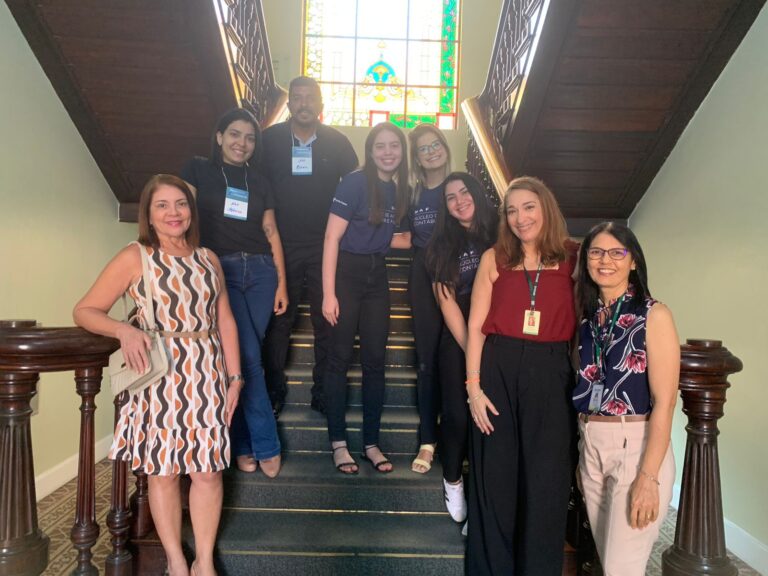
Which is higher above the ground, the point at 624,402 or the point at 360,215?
the point at 360,215

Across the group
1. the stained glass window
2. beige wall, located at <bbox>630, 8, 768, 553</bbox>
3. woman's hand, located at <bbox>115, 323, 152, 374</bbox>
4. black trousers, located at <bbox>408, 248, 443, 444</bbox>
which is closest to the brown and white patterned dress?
woman's hand, located at <bbox>115, 323, 152, 374</bbox>

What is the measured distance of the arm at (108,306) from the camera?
1573mm

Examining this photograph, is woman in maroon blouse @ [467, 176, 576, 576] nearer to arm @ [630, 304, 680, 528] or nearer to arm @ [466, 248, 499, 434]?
arm @ [466, 248, 499, 434]

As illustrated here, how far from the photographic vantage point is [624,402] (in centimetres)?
151

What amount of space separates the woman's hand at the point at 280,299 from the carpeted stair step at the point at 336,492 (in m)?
0.68

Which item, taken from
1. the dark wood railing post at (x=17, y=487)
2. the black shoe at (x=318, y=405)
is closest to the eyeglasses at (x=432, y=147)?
the black shoe at (x=318, y=405)

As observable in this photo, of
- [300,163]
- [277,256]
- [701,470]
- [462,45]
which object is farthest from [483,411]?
[462,45]

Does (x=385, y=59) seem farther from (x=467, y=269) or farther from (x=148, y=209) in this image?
(x=148, y=209)

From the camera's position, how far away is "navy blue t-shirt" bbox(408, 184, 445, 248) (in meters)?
2.35

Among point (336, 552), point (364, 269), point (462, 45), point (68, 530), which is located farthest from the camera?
point (462, 45)

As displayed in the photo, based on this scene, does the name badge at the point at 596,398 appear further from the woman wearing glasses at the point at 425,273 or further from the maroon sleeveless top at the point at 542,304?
the woman wearing glasses at the point at 425,273

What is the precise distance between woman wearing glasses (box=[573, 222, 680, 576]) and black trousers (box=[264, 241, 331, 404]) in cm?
128

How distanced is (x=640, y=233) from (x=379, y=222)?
234 centimetres

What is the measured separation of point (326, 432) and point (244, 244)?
965 mm
